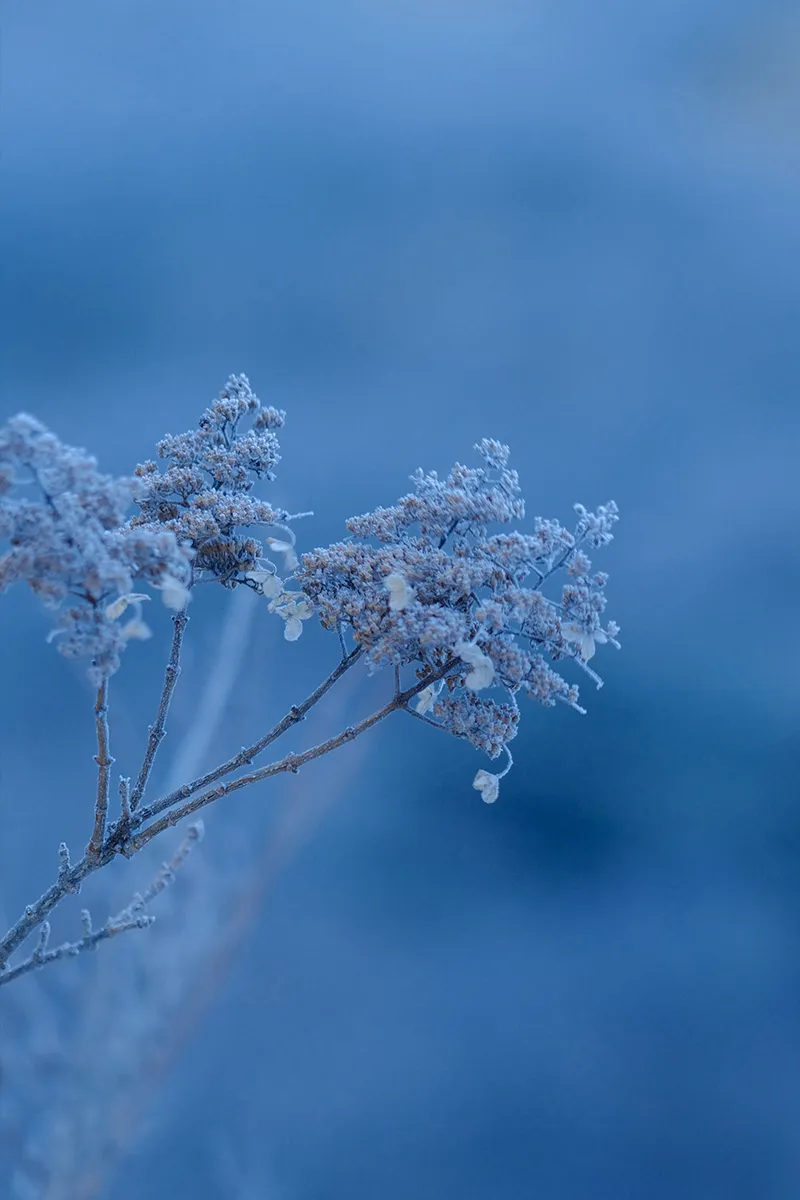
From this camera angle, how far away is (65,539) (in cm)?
44

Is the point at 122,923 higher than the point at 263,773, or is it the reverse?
the point at 263,773

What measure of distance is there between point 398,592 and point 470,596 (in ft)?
0.16

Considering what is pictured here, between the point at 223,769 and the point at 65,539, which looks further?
the point at 223,769

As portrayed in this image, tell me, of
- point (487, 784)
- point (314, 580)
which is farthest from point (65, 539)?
point (487, 784)

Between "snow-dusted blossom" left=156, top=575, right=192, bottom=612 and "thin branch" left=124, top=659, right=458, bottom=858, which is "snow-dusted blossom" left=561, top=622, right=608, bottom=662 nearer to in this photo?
"thin branch" left=124, top=659, right=458, bottom=858

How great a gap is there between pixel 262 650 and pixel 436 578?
948mm

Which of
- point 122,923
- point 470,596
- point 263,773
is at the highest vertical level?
point 470,596

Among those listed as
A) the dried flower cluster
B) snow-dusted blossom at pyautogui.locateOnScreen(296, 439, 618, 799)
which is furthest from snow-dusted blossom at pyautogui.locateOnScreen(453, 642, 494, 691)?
the dried flower cluster

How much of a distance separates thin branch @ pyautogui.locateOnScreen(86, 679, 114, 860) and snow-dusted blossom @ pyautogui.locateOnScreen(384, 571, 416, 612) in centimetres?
15

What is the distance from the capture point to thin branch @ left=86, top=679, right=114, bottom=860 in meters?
0.49

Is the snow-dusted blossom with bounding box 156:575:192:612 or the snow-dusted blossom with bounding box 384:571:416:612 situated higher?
the snow-dusted blossom with bounding box 384:571:416:612

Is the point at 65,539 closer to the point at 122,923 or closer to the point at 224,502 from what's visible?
the point at 224,502

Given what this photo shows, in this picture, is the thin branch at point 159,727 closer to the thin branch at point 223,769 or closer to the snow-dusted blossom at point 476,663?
the thin branch at point 223,769

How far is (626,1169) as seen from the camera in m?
1.34
